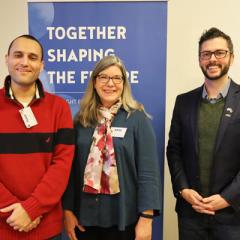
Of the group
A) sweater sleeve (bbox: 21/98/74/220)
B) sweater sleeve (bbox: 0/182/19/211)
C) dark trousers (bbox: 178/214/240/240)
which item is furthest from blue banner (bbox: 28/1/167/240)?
sweater sleeve (bbox: 0/182/19/211)

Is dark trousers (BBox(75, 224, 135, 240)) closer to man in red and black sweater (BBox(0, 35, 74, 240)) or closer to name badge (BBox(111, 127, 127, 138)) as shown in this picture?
man in red and black sweater (BBox(0, 35, 74, 240))

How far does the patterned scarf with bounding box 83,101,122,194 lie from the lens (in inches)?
73.8

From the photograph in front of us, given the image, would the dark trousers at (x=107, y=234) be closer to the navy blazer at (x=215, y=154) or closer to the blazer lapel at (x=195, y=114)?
the navy blazer at (x=215, y=154)

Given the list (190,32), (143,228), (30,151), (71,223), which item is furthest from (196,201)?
(190,32)

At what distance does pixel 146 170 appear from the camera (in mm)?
1881

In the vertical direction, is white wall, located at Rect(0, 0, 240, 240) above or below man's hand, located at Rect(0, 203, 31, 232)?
above

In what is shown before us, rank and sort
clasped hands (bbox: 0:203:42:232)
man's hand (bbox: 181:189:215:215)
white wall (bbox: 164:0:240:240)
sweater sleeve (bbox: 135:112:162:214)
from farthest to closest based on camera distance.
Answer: white wall (bbox: 164:0:240:240) < man's hand (bbox: 181:189:215:215) < sweater sleeve (bbox: 135:112:162:214) < clasped hands (bbox: 0:203:42:232)

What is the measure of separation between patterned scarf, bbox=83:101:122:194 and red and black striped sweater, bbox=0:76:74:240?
0.15 meters

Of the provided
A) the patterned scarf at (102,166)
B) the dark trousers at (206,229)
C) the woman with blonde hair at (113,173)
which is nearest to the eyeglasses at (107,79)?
the woman with blonde hair at (113,173)

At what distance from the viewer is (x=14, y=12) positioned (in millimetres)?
2807

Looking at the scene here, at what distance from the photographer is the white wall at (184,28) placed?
104 inches

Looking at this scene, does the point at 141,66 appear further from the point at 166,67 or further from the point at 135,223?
the point at 135,223

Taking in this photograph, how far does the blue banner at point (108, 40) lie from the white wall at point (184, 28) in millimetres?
92

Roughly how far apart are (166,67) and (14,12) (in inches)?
55.8
